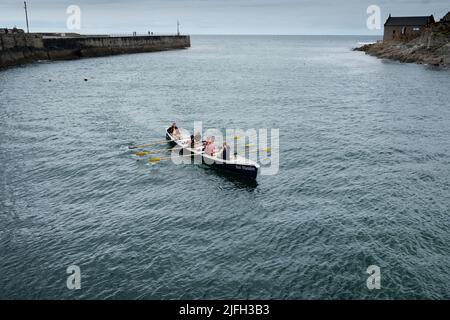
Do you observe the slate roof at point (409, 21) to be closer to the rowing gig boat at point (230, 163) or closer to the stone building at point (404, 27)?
the stone building at point (404, 27)

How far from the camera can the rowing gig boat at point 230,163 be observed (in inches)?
1163

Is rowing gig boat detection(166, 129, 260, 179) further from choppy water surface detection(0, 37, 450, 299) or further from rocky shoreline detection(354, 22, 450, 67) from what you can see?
rocky shoreline detection(354, 22, 450, 67)

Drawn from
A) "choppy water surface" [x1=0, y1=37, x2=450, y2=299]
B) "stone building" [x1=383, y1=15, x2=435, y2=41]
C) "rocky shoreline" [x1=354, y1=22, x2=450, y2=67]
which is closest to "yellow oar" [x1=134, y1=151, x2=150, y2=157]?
"choppy water surface" [x1=0, y1=37, x2=450, y2=299]

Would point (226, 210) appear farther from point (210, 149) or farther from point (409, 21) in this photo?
point (409, 21)

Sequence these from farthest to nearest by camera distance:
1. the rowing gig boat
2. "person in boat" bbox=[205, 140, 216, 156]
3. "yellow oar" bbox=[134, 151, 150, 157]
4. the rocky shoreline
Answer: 1. the rocky shoreline
2. "yellow oar" bbox=[134, 151, 150, 157]
3. "person in boat" bbox=[205, 140, 216, 156]
4. the rowing gig boat

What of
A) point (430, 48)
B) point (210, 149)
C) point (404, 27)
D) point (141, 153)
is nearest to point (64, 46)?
point (141, 153)

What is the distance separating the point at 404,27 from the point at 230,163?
124m

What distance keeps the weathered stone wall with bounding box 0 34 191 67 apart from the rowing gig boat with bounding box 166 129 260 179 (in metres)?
71.3

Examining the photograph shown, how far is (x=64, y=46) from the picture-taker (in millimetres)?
114125

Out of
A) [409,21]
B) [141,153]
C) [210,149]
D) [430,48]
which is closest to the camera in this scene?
[210,149]

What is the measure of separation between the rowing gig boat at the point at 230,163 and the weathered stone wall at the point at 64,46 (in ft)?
234

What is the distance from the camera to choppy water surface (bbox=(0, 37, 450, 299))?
1873 centimetres

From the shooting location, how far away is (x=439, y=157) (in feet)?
114

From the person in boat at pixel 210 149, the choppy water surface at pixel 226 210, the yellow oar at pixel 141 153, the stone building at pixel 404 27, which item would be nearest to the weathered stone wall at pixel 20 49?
the choppy water surface at pixel 226 210
